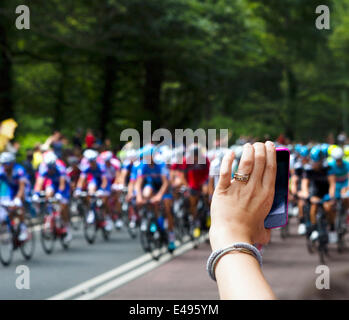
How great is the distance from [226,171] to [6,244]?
45.2ft

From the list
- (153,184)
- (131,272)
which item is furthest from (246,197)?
(153,184)

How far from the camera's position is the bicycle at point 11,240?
14.4 meters

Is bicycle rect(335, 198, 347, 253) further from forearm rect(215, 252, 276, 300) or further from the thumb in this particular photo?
forearm rect(215, 252, 276, 300)

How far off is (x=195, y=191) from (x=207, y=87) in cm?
1813

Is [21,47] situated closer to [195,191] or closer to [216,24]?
[216,24]

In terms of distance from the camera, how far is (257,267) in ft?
5.04

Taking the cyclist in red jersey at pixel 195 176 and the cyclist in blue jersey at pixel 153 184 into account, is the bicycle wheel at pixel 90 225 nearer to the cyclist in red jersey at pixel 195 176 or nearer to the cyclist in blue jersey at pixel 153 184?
the cyclist in red jersey at pixel 195 176

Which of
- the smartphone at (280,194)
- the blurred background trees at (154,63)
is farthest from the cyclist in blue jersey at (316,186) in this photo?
the smartphone at (280,194)

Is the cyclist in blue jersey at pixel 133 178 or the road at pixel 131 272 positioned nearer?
the road at pixel 131 272

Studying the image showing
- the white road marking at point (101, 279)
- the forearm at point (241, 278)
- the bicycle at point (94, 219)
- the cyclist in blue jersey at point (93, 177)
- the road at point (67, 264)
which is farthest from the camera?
the cyclist in blue jersey at point (93, 177)

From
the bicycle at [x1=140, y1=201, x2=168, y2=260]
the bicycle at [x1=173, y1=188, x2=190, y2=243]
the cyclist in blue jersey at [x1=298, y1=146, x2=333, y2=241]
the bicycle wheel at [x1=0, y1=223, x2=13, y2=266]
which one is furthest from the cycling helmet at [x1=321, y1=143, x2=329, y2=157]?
the bicycle wheel at [x1=0, y1=223, x2=13, y2=266]

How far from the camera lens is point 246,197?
1.67 m

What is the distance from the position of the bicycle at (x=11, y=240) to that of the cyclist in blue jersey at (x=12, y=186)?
0.24 feet
